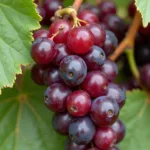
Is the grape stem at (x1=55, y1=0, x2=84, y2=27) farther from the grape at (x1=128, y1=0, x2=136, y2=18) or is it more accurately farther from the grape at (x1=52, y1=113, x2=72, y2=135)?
the grape at (x1=128, y1=0, x2=136, y2=18)

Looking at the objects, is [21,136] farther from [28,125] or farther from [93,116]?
[93,116]

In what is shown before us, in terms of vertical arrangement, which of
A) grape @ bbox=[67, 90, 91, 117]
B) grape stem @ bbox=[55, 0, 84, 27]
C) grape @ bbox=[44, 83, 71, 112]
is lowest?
grape @ bbox=[67, 90, 91, 117]

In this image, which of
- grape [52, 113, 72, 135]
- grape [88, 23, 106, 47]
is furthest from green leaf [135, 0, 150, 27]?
grape [52, 113, 72, 135]

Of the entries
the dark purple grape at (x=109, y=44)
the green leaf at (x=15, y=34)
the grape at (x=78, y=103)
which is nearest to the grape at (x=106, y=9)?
the dark purple grape at (x=109, y=44)

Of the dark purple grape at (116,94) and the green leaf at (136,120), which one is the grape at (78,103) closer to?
the dark purple grape at (116,94)

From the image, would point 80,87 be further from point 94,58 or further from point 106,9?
point 106,9

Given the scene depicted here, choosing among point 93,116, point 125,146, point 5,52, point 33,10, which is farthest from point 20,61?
point 125,146

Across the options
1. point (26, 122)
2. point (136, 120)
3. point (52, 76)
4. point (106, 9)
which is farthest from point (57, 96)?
point (106, 9)
